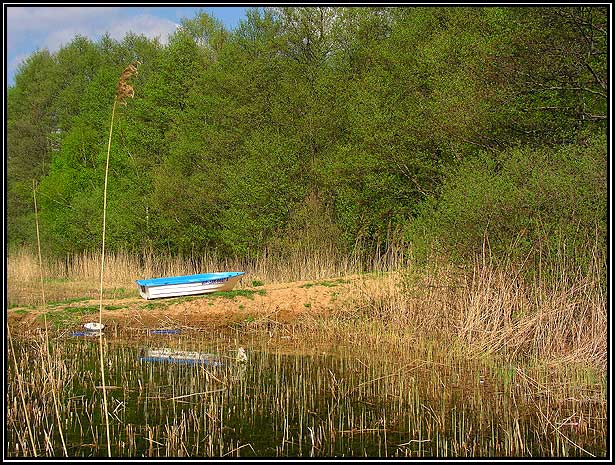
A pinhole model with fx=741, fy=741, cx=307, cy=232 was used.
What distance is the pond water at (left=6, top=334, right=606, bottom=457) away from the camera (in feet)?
22.4

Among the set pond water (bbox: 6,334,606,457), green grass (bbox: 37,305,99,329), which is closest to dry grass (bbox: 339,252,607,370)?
pond water (bbox: 6,334,606,457)

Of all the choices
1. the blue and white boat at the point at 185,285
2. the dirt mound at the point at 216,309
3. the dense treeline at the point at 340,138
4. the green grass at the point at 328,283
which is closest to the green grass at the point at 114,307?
the dirt mound at the point at 216,309

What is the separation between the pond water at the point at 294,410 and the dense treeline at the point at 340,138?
3.08m

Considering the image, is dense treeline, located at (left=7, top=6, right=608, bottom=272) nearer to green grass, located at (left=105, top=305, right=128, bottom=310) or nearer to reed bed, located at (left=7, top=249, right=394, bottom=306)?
reed bed, located at (left=7, top=249, right=394, bottom=306)

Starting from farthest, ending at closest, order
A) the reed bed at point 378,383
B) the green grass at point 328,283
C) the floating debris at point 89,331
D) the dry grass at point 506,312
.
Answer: the green grass at point 328,283 → the floating debris at point 89,331 → the dry grass at point 506,312 → the reed bed at point 378,383

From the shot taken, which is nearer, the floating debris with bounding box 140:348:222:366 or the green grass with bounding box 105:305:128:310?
the floating debris with bounding box 140:348:222:366

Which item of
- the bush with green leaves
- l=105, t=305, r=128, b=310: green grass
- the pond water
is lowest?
the pond water

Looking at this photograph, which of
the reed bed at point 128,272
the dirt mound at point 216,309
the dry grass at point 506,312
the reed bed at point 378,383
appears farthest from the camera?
the reed bed at point 128,272

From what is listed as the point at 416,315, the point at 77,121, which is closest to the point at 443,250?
the point at 416,315

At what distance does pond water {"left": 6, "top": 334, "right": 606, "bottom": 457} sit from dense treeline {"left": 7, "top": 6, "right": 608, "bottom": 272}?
3.08m

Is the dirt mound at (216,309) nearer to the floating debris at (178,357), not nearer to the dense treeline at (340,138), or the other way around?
the dense treeline at (340,138)

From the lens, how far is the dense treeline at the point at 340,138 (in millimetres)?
13109

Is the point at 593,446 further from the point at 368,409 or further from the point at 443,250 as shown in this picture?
the point at 443,250

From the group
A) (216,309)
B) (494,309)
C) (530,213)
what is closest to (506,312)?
(494,309)
